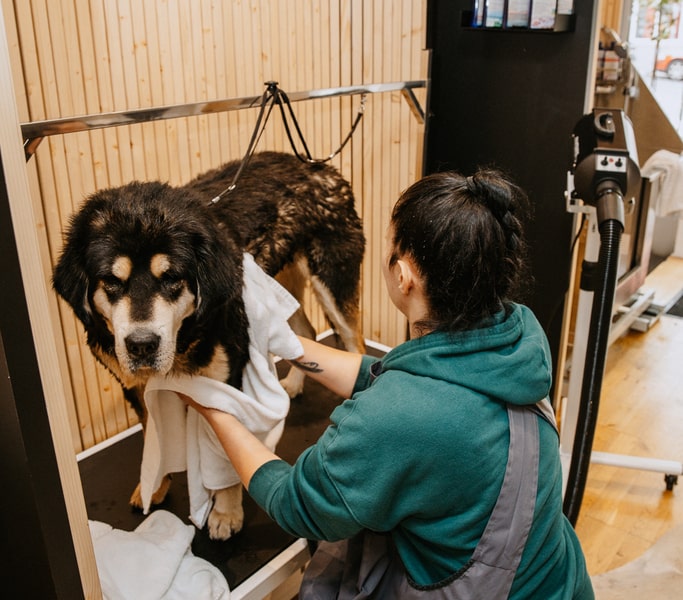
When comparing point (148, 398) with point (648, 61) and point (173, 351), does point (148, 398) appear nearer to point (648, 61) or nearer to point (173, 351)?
point (173, 351)

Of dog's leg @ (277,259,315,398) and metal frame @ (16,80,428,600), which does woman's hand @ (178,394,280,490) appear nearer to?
metal frame @ (16,80,428,600)

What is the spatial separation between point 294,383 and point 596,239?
1.19 metres

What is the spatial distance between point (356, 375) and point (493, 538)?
2.17ft

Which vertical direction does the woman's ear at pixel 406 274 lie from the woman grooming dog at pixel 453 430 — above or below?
above

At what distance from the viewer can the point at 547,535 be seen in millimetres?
1401

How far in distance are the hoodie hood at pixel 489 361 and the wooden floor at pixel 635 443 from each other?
150 cm

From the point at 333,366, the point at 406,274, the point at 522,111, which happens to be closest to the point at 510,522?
the point at 406,274

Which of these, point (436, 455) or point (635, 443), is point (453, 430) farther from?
point (635, 443)

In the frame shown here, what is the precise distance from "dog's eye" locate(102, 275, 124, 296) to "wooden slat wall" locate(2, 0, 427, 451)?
666mm

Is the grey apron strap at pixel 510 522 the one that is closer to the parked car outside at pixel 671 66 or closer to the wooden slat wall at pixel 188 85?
the wooden slat wall at pixel 188 85

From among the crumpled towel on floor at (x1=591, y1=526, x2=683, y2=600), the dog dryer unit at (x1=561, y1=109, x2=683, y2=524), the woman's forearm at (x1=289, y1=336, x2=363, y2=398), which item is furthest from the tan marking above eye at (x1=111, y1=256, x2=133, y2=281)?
the crumpled towel on floor at (x1=591, y1=526, x2=683, y2=600)

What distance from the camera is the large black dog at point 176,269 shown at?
61.9 inches

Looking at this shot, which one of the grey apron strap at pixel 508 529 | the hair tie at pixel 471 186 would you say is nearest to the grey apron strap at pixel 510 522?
the grey apron strap at pixel 508 529

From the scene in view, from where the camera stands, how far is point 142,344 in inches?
60.4
